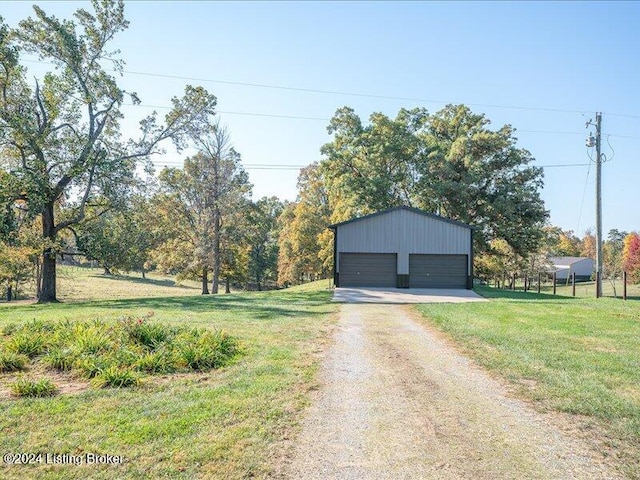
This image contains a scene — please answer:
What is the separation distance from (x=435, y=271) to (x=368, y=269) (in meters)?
3.69

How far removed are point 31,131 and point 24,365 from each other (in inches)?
565

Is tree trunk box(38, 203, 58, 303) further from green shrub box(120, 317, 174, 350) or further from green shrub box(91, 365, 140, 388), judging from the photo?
green shrub box(91, 365, 140, 388)

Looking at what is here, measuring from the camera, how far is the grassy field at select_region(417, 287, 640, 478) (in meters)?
4.49

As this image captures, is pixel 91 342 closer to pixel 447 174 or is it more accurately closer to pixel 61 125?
pixel 61 125

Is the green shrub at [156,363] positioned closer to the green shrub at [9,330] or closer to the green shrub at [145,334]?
the green shrub at [145,334]

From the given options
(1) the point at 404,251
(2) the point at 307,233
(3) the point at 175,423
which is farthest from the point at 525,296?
(2) the point at 307,233

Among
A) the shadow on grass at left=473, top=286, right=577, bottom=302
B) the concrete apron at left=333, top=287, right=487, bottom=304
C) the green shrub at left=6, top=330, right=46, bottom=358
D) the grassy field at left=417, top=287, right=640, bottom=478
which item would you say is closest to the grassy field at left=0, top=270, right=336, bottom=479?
the green shrub at left=6, top=330, right=46, bottom=358

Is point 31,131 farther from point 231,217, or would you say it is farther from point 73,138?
point 231,217

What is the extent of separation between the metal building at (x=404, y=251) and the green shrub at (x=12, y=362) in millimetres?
17607

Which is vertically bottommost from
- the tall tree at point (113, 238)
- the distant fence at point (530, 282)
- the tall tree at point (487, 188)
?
the distant fence at point (530, 282)

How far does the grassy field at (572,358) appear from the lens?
449 centimetres

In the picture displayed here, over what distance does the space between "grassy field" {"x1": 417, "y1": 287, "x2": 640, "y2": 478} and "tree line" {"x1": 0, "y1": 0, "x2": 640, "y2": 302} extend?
15.9 metres

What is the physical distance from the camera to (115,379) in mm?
5562

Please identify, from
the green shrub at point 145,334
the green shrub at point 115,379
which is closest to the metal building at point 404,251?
the green shrub at point 145,334
